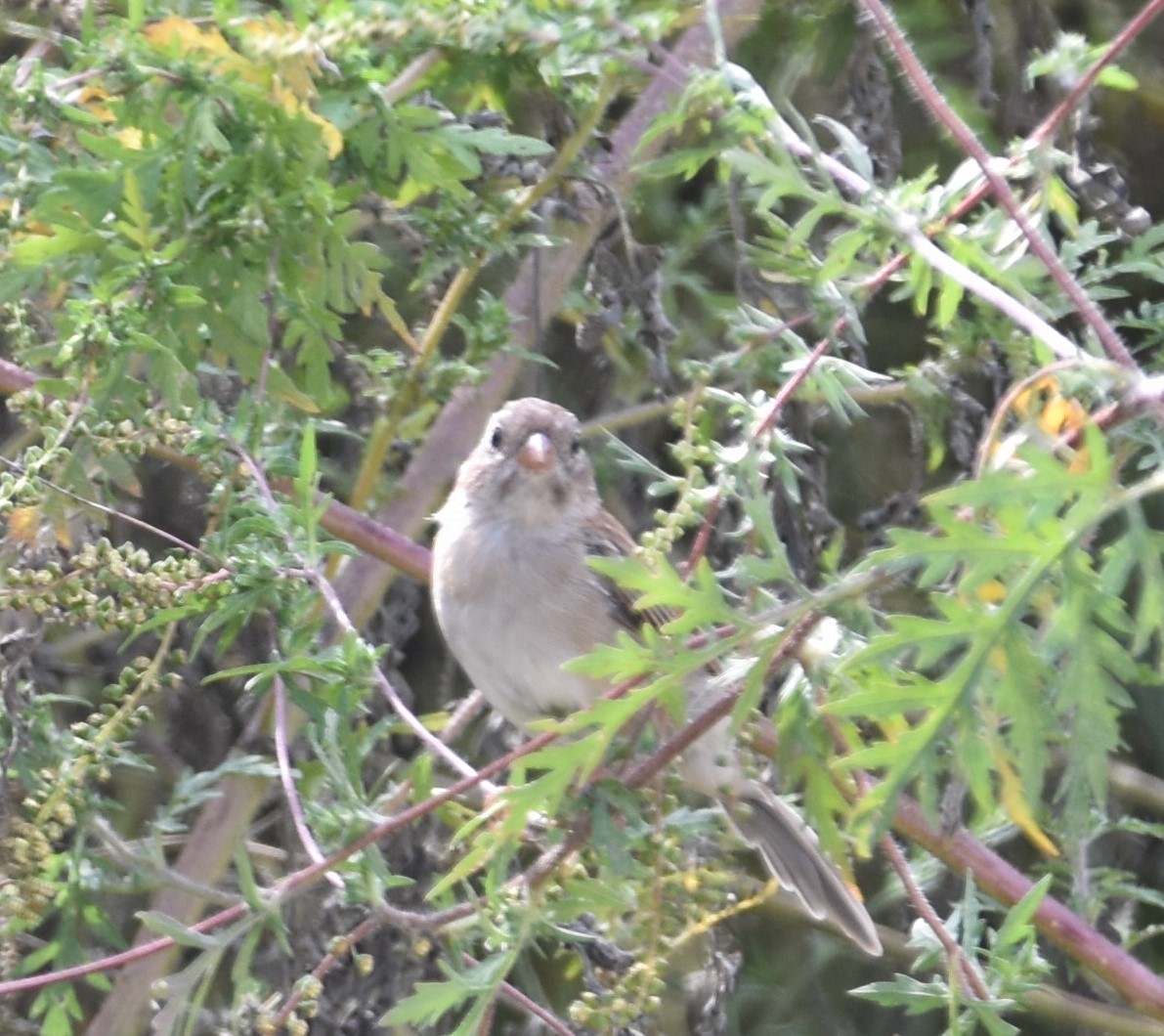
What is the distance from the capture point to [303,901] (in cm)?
304

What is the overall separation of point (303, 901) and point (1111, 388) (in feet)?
6.24

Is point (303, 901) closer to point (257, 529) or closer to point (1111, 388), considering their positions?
point (257, 529)

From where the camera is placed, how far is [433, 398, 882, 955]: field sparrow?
3.07 m

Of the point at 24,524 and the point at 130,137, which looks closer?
the point at 24,524

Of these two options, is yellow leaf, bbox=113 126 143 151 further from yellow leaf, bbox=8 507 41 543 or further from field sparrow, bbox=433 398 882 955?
field sparrow, bbox=433 398 882 955

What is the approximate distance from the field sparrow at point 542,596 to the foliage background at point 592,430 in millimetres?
125

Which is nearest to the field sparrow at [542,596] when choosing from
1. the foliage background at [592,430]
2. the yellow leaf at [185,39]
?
the foliage background at [592,430]

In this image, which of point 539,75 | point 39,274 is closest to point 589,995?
point 39,274

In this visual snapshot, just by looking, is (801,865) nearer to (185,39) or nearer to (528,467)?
(528,467)

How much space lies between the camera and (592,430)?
11.1 feet

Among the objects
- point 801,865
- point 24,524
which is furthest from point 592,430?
point 24,524

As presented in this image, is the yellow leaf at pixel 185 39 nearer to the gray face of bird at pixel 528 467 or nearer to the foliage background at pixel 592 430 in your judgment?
the foliage background at pixel 592 430

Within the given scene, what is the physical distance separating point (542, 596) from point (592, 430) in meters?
0.38

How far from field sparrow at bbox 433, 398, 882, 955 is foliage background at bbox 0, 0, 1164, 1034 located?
0.41 ft
